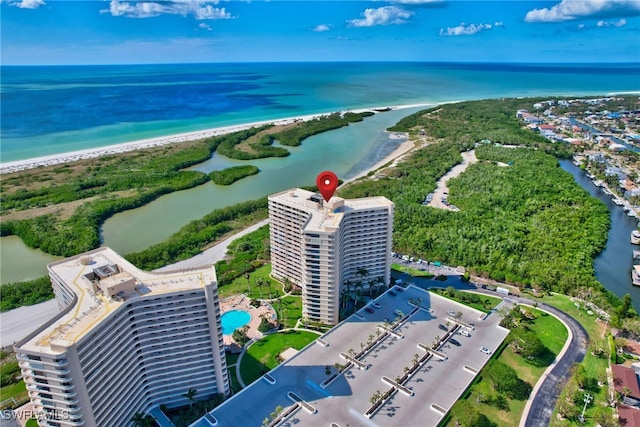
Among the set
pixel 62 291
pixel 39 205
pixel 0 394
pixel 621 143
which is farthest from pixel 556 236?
pixel 39 205

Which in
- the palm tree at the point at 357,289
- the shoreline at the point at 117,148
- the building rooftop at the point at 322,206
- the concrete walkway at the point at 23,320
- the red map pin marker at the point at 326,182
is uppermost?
the red map pin marker at the point at 326,182

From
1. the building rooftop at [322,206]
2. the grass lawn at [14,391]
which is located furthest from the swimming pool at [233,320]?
the grass lawn at [14,391]

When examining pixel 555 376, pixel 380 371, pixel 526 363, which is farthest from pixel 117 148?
pixel 555 376

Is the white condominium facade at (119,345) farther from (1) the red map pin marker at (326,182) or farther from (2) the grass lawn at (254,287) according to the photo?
(1) the red map pin marker at (326,182)

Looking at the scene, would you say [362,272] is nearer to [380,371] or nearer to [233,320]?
[380,371]

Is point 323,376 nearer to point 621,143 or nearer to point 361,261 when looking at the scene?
point 361,261

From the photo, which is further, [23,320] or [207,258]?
[207,258]

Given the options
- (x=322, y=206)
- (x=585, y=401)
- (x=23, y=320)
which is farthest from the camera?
(x=322, y=206)

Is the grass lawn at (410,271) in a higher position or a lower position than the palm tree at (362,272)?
lower
